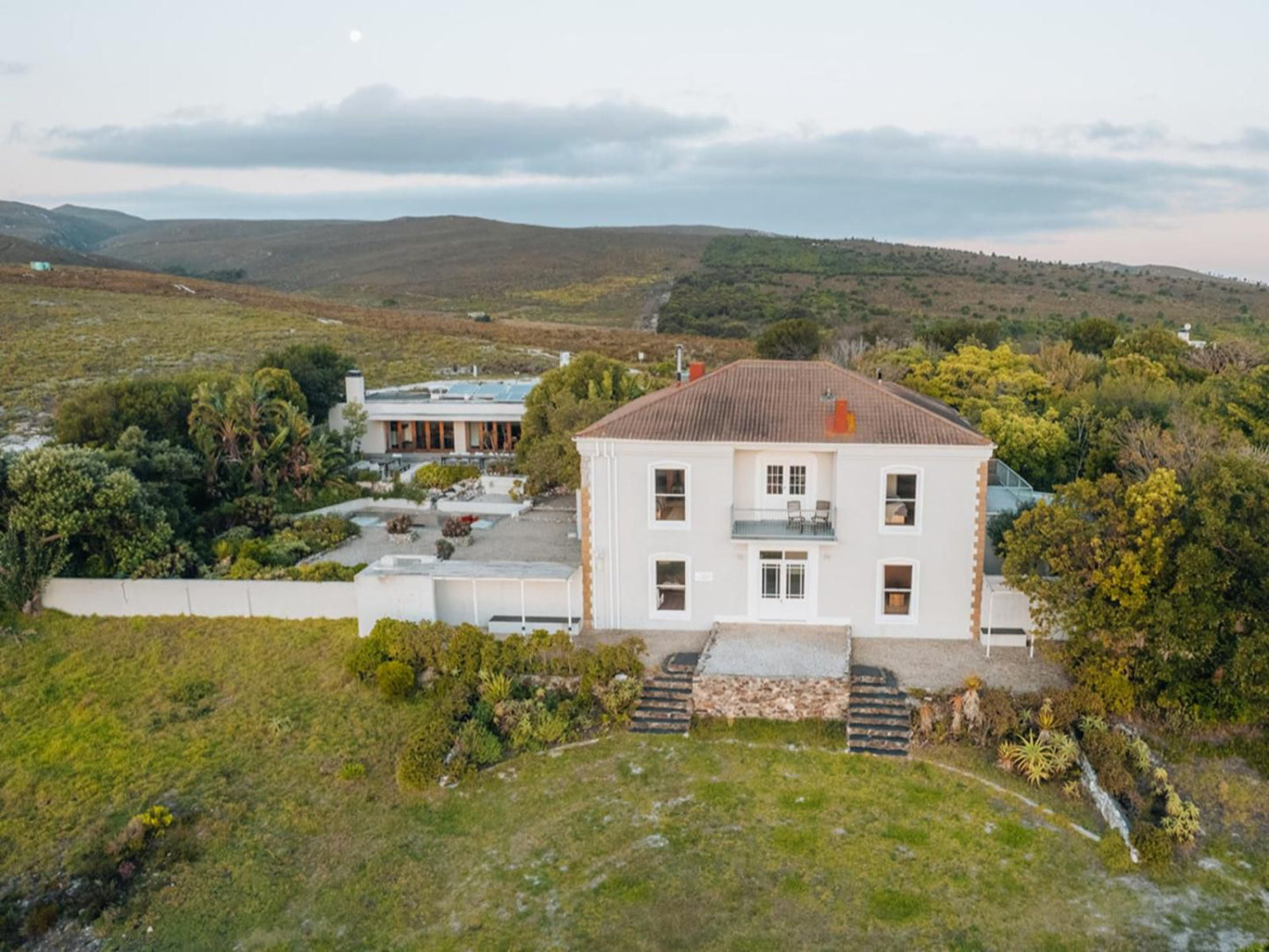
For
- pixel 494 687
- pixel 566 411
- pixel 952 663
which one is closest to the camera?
pixel 494 687

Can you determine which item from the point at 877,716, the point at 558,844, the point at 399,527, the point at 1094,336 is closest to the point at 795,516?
the point at 877,716

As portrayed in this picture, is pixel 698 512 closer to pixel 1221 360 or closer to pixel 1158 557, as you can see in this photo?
pixel 1158 557

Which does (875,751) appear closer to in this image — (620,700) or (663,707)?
(663,707)

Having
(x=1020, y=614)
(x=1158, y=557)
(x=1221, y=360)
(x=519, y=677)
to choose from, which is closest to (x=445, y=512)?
(x=519, y=677)

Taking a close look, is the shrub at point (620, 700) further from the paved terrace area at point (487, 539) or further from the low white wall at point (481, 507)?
the low white wall at point (481, 507)

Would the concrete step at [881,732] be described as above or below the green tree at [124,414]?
below

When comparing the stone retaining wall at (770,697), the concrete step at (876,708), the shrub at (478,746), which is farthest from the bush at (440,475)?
the concrete step at (876,708)
